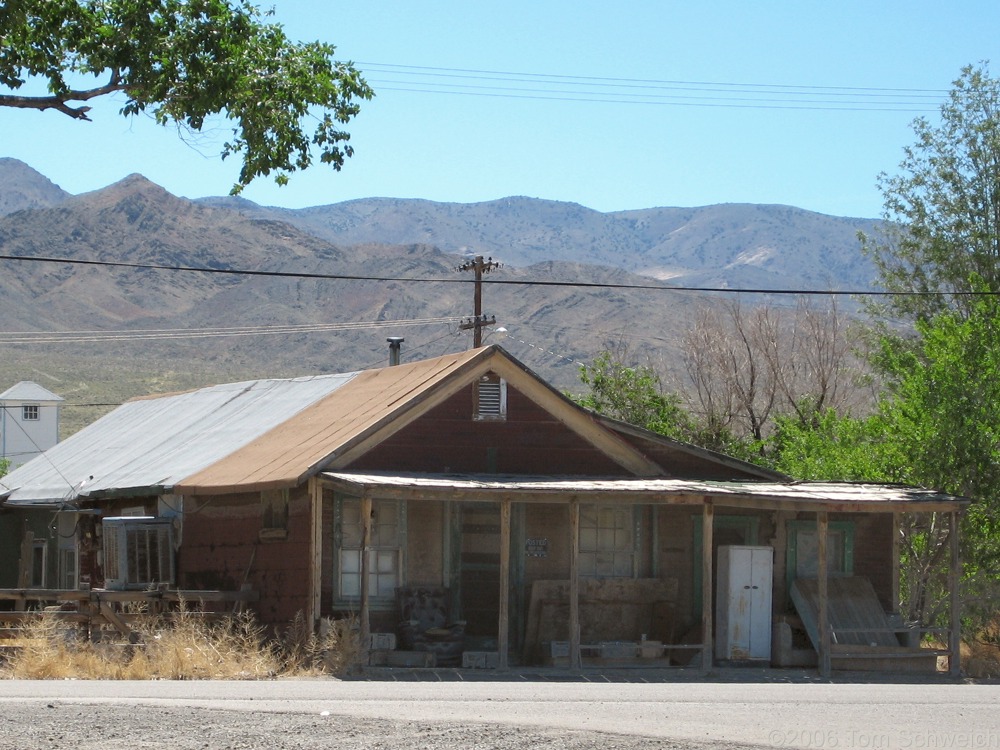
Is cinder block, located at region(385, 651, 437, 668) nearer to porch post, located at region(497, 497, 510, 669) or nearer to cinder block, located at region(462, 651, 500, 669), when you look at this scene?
cinder block, located at region(462, 651, 500, 669)

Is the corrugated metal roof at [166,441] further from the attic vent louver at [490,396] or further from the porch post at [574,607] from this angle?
the porch post at [574,607]

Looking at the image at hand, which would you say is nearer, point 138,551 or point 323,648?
point 323,648

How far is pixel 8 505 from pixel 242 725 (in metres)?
16.7

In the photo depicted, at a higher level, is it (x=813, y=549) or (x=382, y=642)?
(x=813, y=549)

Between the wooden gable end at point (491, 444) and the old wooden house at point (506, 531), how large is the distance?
0.03 metres

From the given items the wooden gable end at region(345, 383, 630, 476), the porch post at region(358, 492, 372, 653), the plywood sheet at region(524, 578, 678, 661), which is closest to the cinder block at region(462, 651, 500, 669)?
the porch post at region(358, 492, 372, 653)

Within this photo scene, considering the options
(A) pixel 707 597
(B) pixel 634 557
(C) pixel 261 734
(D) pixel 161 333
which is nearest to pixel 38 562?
(B) pixel 634 557

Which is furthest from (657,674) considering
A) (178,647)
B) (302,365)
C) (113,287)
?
(113,287)

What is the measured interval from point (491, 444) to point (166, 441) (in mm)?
7192

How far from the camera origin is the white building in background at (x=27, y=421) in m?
69.6

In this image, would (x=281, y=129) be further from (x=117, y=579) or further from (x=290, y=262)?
(x=290, y=262)

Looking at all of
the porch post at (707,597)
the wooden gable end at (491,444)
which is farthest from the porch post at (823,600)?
the wooden gable end at (491,444)

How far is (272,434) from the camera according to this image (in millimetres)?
22984

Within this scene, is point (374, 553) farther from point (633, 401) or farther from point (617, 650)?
point (633, 401)
